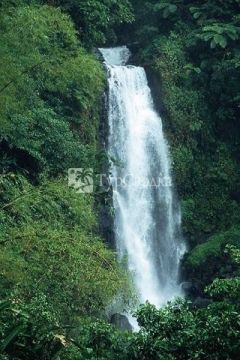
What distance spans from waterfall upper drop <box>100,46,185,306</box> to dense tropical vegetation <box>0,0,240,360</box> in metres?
0.40

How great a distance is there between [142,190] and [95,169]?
12.5ft

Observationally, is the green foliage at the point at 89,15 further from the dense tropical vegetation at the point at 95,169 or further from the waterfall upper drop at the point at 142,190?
the waterfall upper drop at the point at 142,190

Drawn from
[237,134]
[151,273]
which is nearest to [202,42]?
[237,134]

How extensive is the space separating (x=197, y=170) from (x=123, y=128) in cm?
265

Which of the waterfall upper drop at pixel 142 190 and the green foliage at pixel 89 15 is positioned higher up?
the green foliage at pixel 89 15

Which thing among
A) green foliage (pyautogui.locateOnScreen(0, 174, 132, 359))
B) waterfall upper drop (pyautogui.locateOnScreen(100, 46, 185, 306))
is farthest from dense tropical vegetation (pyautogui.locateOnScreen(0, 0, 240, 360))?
waterfall upper drop (pyautogui.locateOnScreen(100, 46, 185, 306))

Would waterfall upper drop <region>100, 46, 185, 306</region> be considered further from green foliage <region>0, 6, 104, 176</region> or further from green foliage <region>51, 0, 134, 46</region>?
green foliage <region>0, 6, 104, 176</region>

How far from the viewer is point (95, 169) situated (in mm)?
13219

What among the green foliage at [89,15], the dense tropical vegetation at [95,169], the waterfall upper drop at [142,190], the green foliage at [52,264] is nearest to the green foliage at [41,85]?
the dense tropical vegetation at [95,169]

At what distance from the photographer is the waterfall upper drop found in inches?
632

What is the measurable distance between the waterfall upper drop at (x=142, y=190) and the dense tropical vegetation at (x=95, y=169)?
0.40 meters

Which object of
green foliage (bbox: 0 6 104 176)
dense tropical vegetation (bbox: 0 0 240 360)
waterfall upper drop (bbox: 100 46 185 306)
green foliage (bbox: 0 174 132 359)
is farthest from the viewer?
waterfall upper drop (bbox: 100 46 185 306)

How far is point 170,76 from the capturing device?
18.3 metres

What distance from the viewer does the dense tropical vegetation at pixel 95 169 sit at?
6273mm
